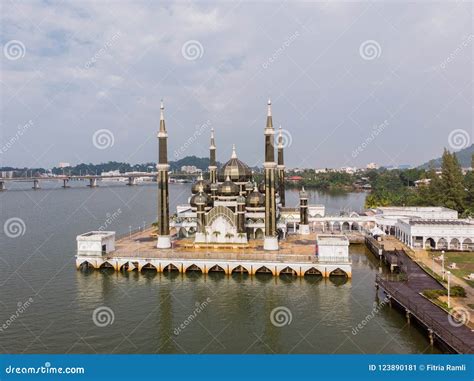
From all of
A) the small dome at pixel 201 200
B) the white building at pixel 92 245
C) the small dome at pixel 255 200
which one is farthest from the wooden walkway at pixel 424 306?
the white building at pixel 92 245

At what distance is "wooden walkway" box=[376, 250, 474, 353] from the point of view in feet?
74.8

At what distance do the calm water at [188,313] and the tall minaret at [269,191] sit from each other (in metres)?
5.17

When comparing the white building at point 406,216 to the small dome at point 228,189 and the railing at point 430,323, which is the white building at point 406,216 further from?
the railing at point 430,323

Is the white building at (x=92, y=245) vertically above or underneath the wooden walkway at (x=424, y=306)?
above

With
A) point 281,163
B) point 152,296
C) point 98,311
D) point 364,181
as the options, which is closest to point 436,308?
point 152,296

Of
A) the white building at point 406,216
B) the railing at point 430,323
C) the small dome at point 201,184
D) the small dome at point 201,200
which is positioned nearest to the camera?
the railing at point 430,323

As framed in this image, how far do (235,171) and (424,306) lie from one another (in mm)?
28857

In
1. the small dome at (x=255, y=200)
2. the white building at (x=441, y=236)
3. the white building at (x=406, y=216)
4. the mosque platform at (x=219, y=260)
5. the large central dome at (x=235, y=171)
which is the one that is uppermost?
the large central dome at (x=235, y=171)

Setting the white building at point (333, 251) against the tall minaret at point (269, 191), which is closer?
the white building at point (333, 251)

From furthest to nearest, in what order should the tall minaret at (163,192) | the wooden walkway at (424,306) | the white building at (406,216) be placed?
1. the white building at (406,216)
2. the tall minaret at (163,192)
3. the wooden walkway at (424,306)

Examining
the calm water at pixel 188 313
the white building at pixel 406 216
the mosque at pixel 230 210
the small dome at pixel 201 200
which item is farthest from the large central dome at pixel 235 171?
the white building at pixel 406 216

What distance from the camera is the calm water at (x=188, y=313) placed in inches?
1008

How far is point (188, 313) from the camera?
101 feet

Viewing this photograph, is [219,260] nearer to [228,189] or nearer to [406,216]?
[228,189]
